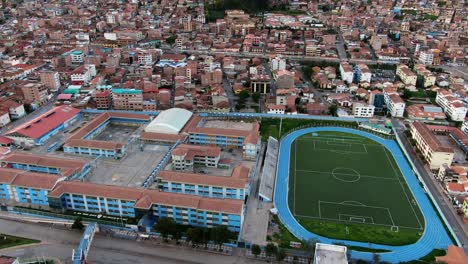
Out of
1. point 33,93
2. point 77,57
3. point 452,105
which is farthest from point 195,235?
point 77,57

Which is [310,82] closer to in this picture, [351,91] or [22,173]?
[351,91]

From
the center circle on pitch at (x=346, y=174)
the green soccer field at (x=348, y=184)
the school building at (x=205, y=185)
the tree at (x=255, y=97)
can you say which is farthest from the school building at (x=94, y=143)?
the center circle on pitch at (x=346, y=174)

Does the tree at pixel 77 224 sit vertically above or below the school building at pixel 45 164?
below

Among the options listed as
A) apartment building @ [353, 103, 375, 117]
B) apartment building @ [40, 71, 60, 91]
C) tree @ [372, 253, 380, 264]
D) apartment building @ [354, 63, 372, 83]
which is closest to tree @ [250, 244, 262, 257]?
tree @ [372, 253, 380, 264]

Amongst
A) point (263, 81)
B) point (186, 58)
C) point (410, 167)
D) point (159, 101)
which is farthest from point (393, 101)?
point (186, 58)

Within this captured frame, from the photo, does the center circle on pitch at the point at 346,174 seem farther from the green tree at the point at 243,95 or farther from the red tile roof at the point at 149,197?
the green tree at the point at 243,95

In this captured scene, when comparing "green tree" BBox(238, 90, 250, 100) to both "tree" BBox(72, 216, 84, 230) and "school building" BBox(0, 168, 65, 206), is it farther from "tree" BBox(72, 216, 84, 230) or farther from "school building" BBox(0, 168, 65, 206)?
"tree" BBox(72, 216, 84, 230)
